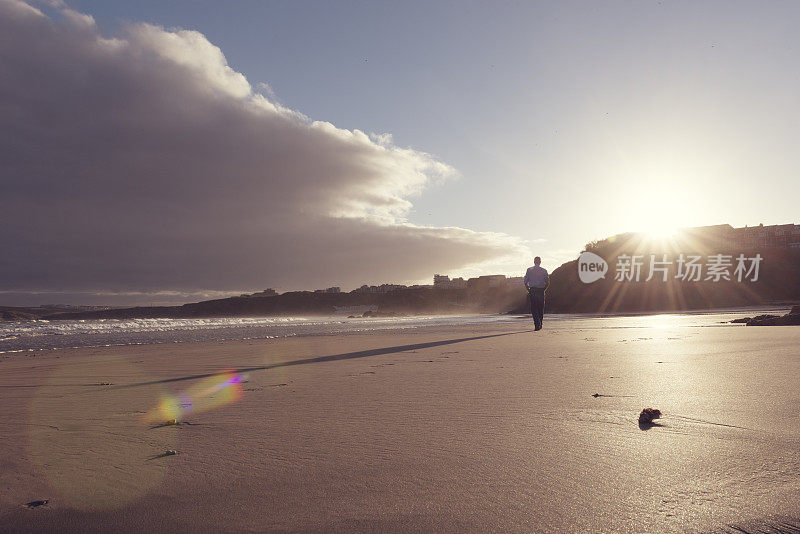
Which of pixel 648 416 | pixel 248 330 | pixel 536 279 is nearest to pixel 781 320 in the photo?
pixel 536 279

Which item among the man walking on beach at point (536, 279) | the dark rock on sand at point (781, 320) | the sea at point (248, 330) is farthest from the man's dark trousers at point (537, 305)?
the dark rock on sand at point (781, 320)

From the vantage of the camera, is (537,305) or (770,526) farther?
(537,305)

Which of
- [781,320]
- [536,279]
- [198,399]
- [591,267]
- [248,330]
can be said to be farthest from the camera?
[591,267]

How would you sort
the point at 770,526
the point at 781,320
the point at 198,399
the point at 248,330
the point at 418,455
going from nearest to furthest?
1. the point at 770,526
2. the point at 418,455
3. the point at 198,399
4. the point at 781,320
5. the point at 248,330

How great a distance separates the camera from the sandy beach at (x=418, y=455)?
4.49 ft

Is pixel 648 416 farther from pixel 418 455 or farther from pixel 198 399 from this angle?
pixel 198 399

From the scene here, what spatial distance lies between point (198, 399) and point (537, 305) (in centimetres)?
989

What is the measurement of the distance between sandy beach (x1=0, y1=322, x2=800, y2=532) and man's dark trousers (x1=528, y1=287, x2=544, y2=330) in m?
7.76

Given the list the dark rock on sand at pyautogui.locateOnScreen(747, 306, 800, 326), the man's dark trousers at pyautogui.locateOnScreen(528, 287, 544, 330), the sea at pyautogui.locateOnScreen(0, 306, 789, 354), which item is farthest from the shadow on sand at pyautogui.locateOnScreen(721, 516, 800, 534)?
the man's dark trousers at pyautogui.locateOnScreen(528, 287, 544, 330)

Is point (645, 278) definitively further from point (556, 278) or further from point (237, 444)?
point (237, 444)

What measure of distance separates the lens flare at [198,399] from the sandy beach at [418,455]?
3 cm

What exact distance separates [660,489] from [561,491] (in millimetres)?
302

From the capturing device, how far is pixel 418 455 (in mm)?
1907

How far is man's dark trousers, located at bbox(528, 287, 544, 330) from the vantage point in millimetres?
11692
